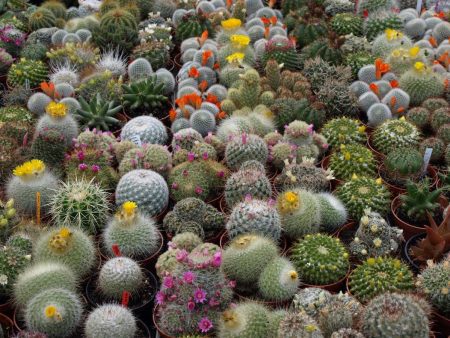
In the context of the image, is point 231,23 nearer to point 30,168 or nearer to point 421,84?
point 421,84

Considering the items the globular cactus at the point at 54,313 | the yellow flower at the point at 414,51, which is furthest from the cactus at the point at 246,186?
the yellow flower at the point at 414,51

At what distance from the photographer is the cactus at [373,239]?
456 centimetres

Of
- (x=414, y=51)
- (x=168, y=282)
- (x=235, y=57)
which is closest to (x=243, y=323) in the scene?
(x=168, y=282)

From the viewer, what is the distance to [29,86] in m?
6.68

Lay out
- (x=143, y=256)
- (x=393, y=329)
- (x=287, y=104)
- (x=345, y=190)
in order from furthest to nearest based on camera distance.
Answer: (x=287, y=104) → (x=345, y=190) → (x=143, y=256) → (x=393, y=329)

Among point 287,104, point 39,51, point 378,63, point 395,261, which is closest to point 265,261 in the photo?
point 395,261

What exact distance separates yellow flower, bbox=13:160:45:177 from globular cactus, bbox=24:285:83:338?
1.24 metres

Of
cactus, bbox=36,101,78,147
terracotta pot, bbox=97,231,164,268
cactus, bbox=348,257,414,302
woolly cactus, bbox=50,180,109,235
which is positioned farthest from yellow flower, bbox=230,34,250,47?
cactus, bbox=348,257,414,302

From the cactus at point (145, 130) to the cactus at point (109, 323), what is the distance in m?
2.11

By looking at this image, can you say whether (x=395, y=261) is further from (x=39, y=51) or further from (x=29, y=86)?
(x=39, y=51)

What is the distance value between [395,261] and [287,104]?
7.42 ft

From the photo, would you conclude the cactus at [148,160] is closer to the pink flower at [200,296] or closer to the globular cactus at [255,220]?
the globular cactus at [255,220]

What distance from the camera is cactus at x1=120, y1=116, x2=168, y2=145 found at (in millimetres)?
5707

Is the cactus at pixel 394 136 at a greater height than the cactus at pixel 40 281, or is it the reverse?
the cactus at pixel 394 136
